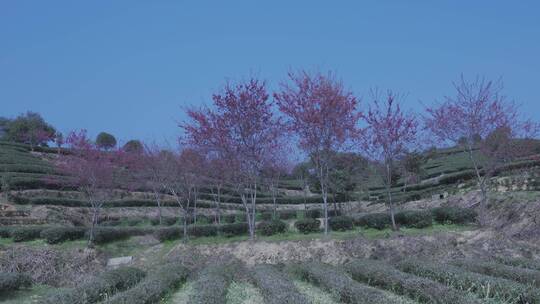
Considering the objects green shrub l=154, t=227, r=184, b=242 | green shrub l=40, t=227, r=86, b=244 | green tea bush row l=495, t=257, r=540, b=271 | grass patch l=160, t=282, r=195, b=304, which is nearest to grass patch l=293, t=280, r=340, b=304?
grass patch l=160, t=282, r=195, b=304

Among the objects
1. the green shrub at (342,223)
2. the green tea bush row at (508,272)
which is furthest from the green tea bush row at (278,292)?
the green shrub at (342,223)

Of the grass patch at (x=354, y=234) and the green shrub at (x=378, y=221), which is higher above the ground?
the green shrub at (x=378, y=221)

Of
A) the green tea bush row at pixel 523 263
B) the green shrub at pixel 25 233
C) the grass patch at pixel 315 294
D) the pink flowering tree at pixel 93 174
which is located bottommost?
the grass patch at pixel 315 294

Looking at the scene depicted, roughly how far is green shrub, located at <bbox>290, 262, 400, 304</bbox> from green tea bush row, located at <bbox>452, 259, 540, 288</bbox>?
2.98m

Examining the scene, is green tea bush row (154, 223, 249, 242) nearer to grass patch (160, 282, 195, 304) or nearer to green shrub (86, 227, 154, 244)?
green shrub (86, 227, 154, 244)

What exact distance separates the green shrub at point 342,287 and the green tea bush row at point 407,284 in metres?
0.67

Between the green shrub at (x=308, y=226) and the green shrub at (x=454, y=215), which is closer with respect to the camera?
the green shrub at (x=454, y=215)

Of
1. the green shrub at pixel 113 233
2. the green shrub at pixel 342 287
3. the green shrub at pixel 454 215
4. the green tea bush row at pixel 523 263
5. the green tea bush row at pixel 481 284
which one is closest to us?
the green tea bush row at pixel 481 284

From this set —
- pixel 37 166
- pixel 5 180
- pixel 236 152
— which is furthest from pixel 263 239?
pixel 37 166

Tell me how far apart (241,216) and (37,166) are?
18.3 metres

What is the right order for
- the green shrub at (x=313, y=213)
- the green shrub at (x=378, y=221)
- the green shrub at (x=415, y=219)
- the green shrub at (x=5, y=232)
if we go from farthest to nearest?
the green shrub at (x=313, y=213) → the green shrub at (x=5, y=232) → the green shrub at (x=378, y=221) → the green shrub at (x=415, y=219)

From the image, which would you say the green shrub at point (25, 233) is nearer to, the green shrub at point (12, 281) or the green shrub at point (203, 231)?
the green shrub at point (203, 231)

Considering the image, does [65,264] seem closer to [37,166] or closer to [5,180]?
[5,180]

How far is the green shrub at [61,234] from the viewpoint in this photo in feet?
69.4
